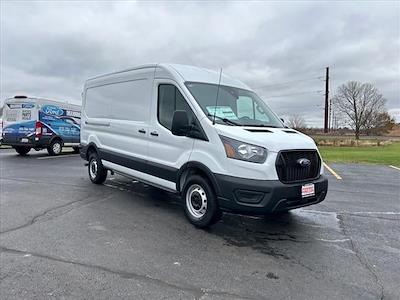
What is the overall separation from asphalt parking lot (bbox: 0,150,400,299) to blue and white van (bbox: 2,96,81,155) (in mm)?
9488

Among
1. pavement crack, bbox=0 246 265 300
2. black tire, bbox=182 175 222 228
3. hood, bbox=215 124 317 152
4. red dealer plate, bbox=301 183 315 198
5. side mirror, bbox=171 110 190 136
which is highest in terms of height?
side mirror, bbox=171 110 190 136

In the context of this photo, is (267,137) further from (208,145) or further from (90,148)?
(90,148)

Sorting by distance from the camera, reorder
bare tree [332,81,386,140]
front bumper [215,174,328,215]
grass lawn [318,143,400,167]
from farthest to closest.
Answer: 1. bare tree [332,81,386,140]
2. grass lawn [318,143,400,167]
3. front bumper [215,174,328,215]

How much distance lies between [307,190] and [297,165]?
39 cm

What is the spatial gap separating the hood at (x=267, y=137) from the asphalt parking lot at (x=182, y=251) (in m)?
1.32

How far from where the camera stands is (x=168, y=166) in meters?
5.91

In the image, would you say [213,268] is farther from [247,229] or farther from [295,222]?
[295,222]

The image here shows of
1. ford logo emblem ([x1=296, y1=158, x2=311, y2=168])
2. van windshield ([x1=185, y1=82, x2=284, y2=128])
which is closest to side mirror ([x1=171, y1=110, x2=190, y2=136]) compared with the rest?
van windshield ([x1=185, y1=82, x2=284, y2=128])

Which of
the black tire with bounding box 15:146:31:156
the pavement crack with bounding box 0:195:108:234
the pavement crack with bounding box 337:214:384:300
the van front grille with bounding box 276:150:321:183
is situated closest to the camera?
the pavement crack with bounding box 337:214:384:300

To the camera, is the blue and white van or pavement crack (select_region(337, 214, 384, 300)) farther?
the blue and white van

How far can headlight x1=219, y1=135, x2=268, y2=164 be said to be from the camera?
15.1 ft

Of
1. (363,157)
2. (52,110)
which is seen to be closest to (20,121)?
(52,110)

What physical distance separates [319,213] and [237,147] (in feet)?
8.70

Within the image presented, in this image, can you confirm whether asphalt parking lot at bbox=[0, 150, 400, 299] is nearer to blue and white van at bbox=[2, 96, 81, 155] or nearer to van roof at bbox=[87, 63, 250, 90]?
van roof at bbox=[87, 63, 250, 90]
